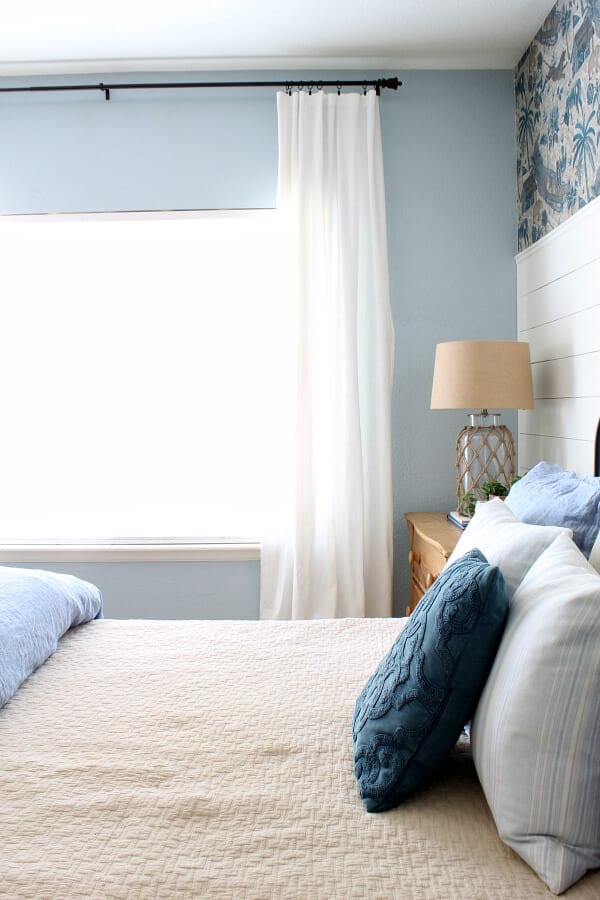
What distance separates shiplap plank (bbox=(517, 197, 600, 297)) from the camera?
2.48 meters

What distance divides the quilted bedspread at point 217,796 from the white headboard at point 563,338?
1.36 m

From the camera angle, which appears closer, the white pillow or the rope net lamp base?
the white pillow

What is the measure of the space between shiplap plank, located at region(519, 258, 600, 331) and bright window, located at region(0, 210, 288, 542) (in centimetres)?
119

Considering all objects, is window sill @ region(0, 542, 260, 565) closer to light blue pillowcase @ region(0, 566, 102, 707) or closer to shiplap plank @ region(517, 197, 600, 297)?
light blue pillowcase @ region(0, 566, 102, 707)

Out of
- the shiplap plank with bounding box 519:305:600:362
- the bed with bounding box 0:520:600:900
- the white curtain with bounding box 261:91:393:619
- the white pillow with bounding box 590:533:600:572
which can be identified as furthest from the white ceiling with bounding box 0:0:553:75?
the bed with bounding box 0:520:600:900

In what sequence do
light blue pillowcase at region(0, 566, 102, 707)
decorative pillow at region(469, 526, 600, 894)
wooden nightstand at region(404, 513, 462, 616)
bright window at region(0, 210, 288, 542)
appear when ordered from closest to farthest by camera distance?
decorative pillow at region(469, 526, 600, 894) → light blue pillowcase at region(0, 566, 102, 707) → wooden nightstand at region(404, 513, 462, 616) → bright window at region(0, 210, 288, 542)

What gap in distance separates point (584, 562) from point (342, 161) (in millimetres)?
2502

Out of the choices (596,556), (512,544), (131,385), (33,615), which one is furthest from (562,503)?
(131,385)

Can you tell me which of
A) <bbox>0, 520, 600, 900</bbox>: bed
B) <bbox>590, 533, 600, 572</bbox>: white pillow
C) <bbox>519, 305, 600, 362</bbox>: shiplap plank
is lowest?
<bbox>0, 520, 600, 900</bbox>: bed

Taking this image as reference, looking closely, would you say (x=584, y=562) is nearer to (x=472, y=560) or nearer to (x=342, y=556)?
Answer: (x=472, y=560)

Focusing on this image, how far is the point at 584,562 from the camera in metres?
1.24

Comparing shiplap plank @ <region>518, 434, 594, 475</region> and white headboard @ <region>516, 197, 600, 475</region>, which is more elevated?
white headboard @ <region>516, 197, 600, 475</region>

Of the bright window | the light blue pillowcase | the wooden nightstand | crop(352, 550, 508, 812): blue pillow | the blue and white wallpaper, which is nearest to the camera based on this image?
crop(352, 550, 508, 812): blue pillow

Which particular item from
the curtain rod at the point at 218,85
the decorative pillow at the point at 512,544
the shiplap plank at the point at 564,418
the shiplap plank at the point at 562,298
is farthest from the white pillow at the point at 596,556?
the curtain rod at the point at 218,85
